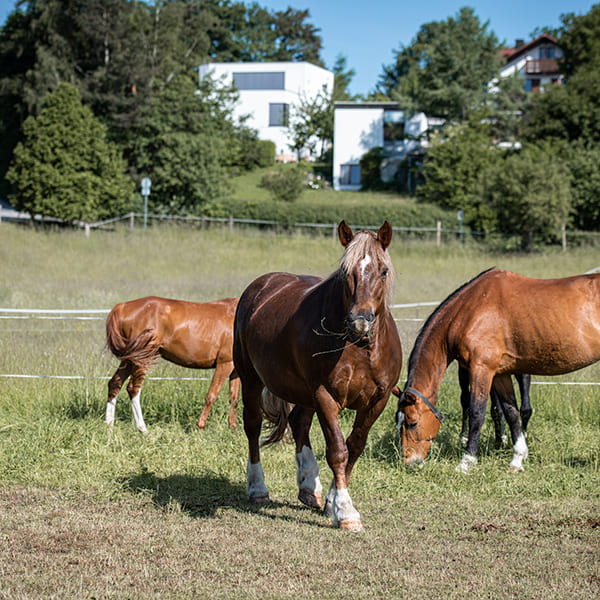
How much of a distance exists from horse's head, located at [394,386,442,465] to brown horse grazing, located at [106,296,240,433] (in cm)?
215

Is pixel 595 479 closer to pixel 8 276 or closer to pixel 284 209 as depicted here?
pixel 8 276

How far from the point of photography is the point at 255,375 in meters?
5.36

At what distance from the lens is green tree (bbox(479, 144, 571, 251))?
27484mm

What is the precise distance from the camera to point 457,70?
144 feet

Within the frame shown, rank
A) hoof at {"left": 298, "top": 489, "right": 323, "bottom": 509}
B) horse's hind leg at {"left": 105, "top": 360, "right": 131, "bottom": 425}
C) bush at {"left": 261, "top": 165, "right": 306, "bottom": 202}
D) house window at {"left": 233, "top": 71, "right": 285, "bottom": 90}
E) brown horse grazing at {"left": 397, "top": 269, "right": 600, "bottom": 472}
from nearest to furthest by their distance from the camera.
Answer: hoof at {"left": 298, "top": 489, "right": 323, "bottom": 509} → brown horse grazing at {"left": 397, "top": 269, "right": 600, "bottom": 472} → horse's hind leg at {"left": 105, "top": 360, "right": 131, "bottom": 425} → bush at {"left": 261, "top": 165, "right": 306, "bottom": 202} → house window at {"left": 233, "top": 71, "right": 285, "bottom": 90}

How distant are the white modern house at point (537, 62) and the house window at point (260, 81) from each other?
1893 cm

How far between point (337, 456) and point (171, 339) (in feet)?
12.7

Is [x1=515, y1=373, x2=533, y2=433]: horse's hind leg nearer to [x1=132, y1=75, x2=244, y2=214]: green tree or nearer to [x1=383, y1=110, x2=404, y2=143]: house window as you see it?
[x1=132, y1=75, x2=244, y2=214]: green tree

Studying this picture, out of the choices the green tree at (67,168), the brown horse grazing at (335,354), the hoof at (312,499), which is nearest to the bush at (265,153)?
the green tree at (67,168)

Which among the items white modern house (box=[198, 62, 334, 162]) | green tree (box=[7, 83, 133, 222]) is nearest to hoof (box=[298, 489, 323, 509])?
green tree (box=[7, 83, 133, 222])

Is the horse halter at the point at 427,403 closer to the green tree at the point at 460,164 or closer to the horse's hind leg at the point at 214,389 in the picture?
the horse's hind leg at the point at 214,389

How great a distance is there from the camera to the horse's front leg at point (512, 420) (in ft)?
20.3

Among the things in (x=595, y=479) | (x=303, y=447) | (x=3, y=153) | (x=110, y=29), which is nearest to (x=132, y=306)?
(x=303, y=447)

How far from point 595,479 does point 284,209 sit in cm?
2700
